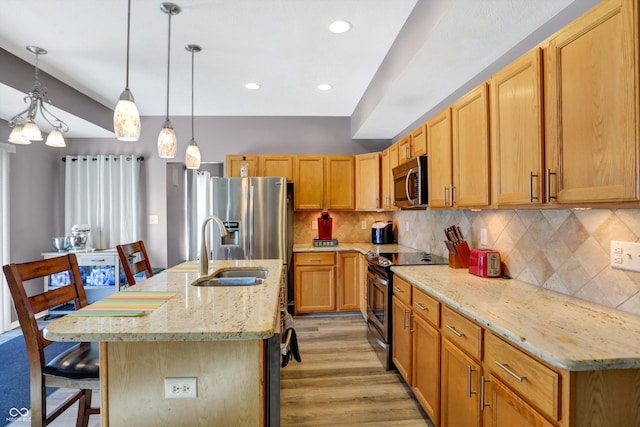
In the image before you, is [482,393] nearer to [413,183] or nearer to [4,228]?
[413,183]

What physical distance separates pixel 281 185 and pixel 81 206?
2770 millimetres

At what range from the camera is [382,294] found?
8.95ft

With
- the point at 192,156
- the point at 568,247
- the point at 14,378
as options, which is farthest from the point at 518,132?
the point at 14,378

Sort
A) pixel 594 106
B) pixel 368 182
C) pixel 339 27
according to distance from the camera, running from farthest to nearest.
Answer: pixel 368 182 → pixel 339 27 → pixel 594 106

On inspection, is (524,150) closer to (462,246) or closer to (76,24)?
(462,246)

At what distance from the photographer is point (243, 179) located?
371cm

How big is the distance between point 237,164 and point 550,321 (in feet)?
12.0

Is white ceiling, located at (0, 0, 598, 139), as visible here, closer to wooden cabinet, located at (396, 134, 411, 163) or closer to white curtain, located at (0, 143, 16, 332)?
wooden cabinet, located at (396, 134, 411, 163)

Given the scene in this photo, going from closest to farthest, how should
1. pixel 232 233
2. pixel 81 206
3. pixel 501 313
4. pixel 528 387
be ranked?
pixel 528 387, pixel 501 313, pixel 232 233, pixel 81 206

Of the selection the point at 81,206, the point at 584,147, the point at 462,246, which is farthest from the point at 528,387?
the point at 81,206

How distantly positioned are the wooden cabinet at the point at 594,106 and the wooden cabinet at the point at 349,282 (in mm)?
2811

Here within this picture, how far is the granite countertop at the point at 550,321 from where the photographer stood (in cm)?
97

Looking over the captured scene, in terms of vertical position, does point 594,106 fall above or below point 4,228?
above

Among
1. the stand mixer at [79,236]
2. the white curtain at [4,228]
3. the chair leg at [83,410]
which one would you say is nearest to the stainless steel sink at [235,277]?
the chair leg at [83,410]
